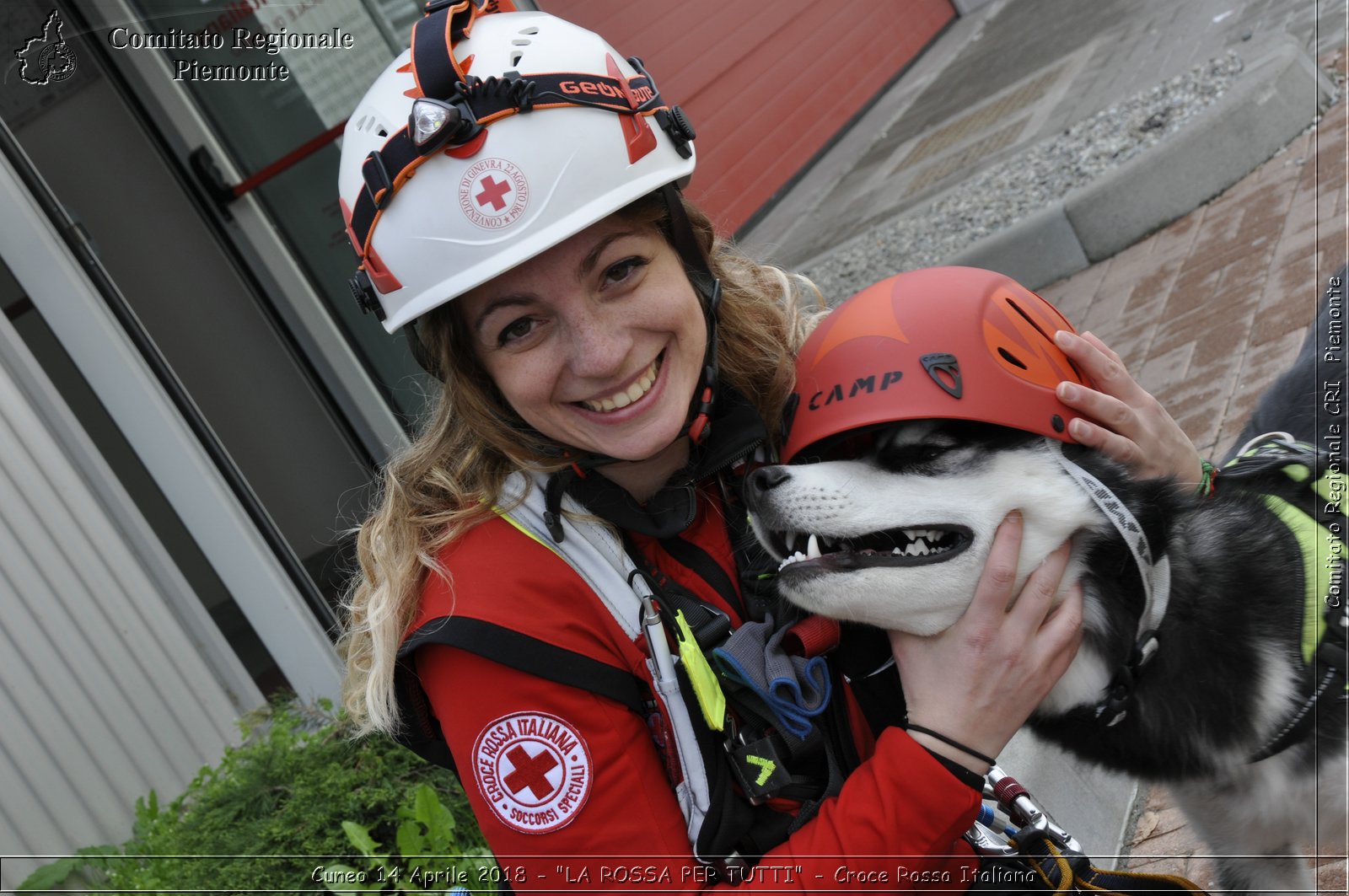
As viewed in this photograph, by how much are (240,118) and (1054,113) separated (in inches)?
248

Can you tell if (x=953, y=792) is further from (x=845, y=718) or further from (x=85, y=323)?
(x=85, y=323)

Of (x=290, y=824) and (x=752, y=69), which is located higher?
(x=752, y=69)

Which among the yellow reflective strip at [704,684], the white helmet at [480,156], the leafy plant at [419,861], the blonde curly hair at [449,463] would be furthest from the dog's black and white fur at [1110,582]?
the leafy plant at [419,861]

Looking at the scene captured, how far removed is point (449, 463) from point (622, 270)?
1.81 feet

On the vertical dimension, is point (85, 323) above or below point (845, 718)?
above

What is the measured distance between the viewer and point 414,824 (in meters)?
3.27

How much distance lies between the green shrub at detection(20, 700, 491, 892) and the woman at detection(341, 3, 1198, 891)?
1.06m

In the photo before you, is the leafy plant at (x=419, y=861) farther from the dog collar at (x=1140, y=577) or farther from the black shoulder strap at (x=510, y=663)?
the dog collar at (x=1140, y=577)

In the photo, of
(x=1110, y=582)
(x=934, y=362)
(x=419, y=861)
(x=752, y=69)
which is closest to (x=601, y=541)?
(x=934, y=362)

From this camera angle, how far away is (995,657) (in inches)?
80.0

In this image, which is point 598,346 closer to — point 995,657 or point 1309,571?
point 995,657

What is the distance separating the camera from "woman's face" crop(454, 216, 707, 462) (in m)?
2.20

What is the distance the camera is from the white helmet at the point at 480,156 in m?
2.24

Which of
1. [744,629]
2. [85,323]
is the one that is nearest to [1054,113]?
[85,323]
